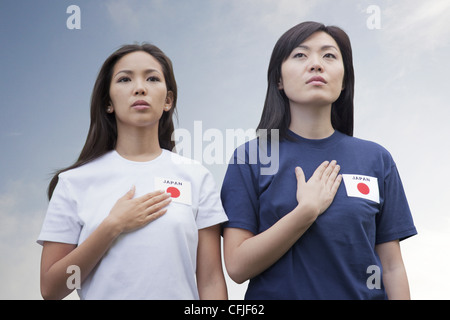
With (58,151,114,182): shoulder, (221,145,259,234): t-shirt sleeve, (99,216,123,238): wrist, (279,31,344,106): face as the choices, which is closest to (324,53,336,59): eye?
(279,31,344,106): face

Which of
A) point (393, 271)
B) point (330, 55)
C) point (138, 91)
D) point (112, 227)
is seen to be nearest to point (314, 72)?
point (330, 55)

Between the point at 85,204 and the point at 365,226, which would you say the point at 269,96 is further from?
the point at 85,204

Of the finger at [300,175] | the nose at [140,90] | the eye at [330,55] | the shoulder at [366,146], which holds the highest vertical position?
the eye at [330,55]

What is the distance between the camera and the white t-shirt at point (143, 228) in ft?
10.1

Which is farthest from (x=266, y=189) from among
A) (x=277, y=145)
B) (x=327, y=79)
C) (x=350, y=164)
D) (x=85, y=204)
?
(x=85, y=204)

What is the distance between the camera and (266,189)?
10.9 feet

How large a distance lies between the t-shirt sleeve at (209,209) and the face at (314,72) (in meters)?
0.79

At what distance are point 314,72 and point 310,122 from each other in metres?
0.34

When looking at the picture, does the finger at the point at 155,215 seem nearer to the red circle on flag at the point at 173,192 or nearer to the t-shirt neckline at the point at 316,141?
the red circle on flag at the point at 173,192

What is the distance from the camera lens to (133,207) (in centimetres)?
315

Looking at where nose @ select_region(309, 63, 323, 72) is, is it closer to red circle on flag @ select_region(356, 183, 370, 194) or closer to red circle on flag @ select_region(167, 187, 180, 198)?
red circle on flag @ select_region(356, 183, 370, 194)

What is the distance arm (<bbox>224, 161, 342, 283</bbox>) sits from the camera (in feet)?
9.89

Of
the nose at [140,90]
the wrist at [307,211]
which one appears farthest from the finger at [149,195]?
the wrist at [307,211]

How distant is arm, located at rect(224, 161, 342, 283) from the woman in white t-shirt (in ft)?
0.50
